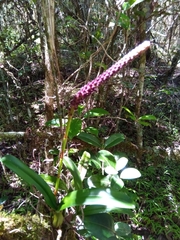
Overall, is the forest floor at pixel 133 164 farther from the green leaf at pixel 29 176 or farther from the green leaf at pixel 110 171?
the green leaf at pixel 110 171

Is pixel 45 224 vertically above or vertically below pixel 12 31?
below

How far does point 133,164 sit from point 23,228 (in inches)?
44.3

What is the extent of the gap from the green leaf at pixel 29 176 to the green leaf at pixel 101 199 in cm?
7

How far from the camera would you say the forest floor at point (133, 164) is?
3.60 feet

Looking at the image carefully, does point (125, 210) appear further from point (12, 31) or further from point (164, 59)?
point (164, 59)

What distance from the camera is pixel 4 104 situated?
226 cm

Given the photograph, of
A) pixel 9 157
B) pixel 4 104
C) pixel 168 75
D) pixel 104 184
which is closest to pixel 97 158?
pixel 104 184

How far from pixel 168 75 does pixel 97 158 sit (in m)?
2.25

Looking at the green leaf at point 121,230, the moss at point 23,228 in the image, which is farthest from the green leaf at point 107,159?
the moss at point 23,228

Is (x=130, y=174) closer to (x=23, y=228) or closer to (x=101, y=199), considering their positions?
(x=101, y=199)

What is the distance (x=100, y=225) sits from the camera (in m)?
0.99

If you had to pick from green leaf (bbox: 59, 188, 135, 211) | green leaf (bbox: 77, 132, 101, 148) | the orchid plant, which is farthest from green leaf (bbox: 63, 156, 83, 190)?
green leaf (bbox: 77, 132, 101, 148)

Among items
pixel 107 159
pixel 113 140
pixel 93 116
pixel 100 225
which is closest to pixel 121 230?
pixel 100 225

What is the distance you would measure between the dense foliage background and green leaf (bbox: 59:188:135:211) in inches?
6.8
